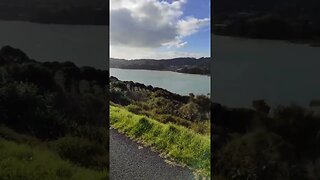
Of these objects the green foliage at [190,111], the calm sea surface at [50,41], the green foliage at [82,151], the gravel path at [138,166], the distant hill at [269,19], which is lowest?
the gravel path at [138,166]

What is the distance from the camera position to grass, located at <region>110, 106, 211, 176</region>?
496cm

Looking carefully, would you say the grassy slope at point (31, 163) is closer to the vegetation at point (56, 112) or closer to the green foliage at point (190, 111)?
the vegetation at point (56, 112)

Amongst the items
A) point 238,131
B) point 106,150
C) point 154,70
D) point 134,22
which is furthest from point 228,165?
point 134,22

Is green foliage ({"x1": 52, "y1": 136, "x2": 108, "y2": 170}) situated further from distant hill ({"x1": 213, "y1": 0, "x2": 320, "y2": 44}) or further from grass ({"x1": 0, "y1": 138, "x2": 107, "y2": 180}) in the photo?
distant hill ({"x1": 213, "y1": 0, "x2": 320, "y2": 44})

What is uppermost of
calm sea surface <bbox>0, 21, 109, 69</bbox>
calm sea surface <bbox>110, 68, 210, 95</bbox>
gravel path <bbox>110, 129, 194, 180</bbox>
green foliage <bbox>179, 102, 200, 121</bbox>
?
calm sea surface <bbox>0, 21, 109, 69</bbox>

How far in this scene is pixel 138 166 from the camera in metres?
5.08

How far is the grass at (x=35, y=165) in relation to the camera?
4340 millimetres

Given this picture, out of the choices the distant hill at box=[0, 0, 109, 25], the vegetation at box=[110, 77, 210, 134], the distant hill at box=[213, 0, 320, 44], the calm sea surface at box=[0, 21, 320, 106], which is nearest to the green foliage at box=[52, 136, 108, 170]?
the calm sea surface at box=[0, 21, 320, 106]

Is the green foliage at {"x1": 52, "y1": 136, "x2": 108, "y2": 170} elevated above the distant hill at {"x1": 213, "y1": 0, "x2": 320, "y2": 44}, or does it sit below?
below

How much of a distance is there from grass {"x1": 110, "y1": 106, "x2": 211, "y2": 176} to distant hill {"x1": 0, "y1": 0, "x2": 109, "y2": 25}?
4.43 ft

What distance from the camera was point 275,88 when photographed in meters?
4.17

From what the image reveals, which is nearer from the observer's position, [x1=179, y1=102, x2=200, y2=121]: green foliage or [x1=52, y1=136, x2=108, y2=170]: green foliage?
[x1=52, y1=136, x2=108, y2=170]: green foliage

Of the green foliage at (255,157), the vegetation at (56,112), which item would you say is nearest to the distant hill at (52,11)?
the vegetation at (56,112)

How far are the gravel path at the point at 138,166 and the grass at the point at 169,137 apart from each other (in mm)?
112
